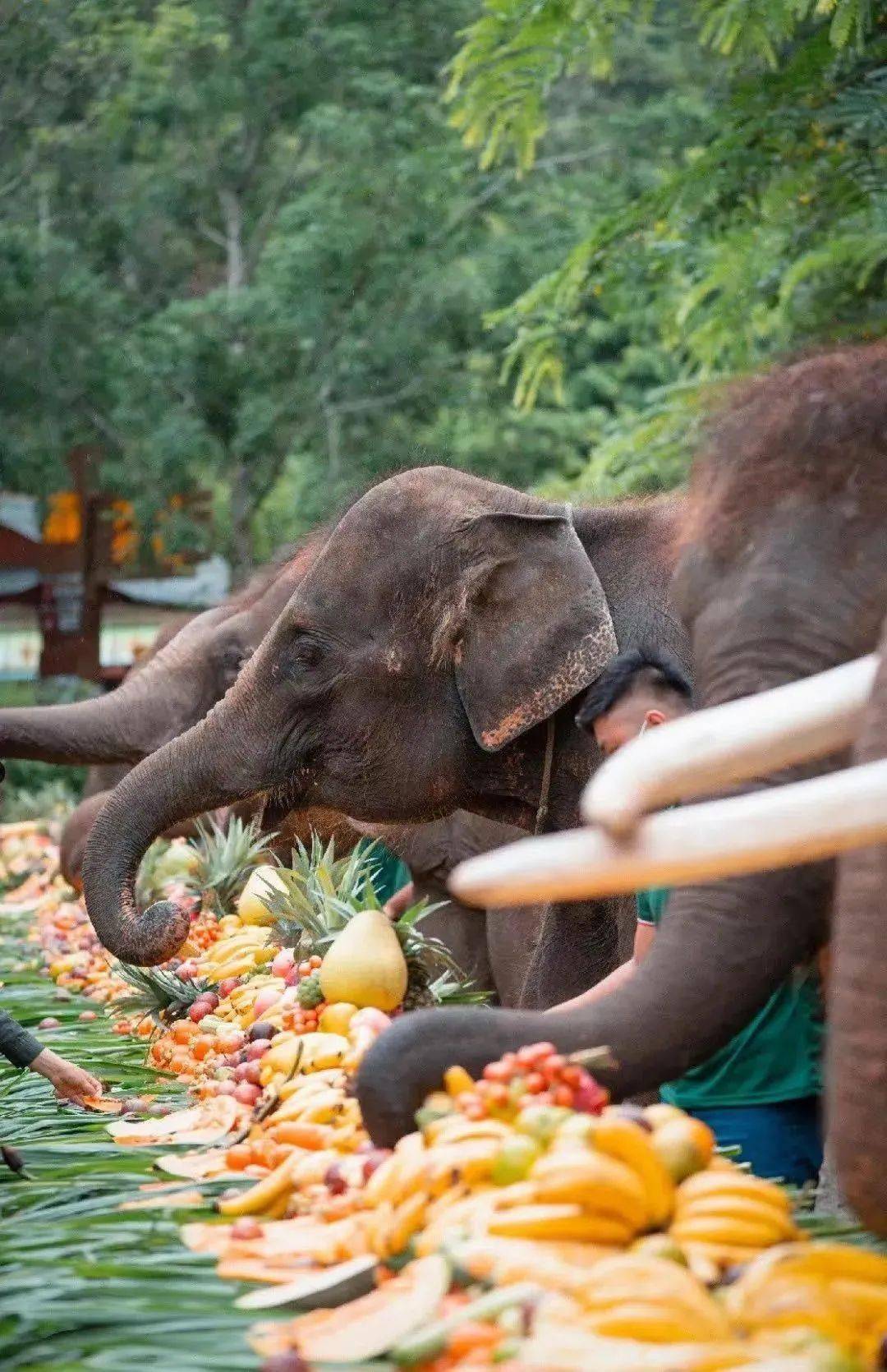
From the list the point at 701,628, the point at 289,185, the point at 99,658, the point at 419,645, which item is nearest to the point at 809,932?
the point at 701,628

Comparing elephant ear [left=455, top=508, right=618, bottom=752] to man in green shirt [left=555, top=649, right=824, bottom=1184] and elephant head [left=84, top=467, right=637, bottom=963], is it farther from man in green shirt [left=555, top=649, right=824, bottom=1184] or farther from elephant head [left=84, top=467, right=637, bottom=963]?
man in green shirt [left=555, top=649, right=824, bottom=1184]

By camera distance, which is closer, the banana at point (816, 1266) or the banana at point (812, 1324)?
the banana at point (812, 1324)

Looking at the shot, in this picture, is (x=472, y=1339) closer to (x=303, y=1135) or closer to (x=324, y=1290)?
(x=324, y=1290)

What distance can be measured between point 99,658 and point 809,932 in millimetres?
15447

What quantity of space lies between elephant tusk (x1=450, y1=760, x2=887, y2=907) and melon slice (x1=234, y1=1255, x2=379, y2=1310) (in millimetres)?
884

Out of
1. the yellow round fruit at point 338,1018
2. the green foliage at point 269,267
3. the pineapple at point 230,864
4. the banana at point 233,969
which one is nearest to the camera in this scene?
the yellow round fruit at point 338,1018

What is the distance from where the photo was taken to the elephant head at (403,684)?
578 centimetres

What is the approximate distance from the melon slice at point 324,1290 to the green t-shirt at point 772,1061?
116 cm

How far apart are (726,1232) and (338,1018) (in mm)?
2037

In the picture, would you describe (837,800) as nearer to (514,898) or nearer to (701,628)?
(514,898)

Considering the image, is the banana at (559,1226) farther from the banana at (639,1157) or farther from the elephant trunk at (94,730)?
the elephant trunk at (94,730)

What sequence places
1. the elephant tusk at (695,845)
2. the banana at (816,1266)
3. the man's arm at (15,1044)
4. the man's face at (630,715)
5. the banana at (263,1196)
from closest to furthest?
the elephant tusk at (695,845) < the banana at (816,1266) < the banana at (263,1196) < the man's face at (630,715) < the man's arm at (15,1044)

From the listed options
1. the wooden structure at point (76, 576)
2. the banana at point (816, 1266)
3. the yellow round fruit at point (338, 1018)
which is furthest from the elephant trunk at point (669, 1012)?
the wooden structure at point (76, 576)

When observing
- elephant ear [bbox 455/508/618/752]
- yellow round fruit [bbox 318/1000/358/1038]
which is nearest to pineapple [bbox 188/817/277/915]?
elephant ear [bbox 455/508/618/752]
